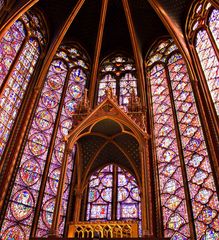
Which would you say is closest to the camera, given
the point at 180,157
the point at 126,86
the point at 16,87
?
the point at 180,157

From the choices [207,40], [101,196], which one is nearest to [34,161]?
[101,196]

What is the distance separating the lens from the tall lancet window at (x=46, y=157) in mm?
8781

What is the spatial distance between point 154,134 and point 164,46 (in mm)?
4535

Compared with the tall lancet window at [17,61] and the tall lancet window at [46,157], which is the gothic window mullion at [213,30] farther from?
the tall lancet window at [17,61]

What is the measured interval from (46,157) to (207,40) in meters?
6.63

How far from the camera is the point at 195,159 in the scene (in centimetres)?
942

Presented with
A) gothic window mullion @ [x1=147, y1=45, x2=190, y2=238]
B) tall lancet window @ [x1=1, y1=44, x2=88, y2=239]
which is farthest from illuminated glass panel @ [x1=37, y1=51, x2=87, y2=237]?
gothic window mullion @ [x1=147, y1=45, x2=190, y2=238]

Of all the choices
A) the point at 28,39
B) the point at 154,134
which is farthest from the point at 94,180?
the point at 28,39

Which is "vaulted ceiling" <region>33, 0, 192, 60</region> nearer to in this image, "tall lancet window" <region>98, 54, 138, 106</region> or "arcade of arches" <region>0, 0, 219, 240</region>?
"arcade of arches" <region>0, 0, 219, 240</region>

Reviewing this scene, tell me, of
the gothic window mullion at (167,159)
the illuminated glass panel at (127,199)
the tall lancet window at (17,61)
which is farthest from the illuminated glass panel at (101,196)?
the tall lancet window at (17,61)

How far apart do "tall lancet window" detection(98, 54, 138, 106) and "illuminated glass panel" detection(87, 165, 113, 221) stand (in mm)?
3216

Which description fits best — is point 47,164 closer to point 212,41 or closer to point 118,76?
point 118,76

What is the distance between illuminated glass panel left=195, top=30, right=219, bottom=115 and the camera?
10.1 m

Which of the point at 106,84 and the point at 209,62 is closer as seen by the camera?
the point at 209,62
